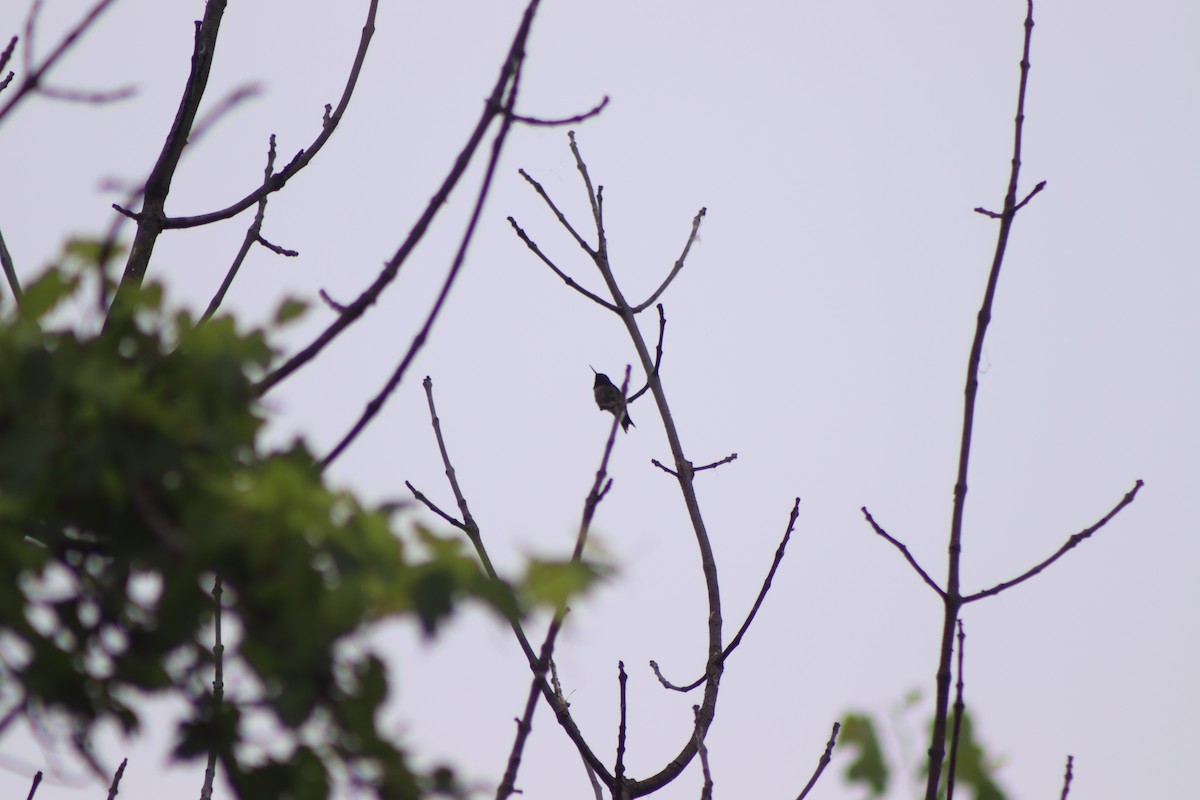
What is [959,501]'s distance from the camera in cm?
287

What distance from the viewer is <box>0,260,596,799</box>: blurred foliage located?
1.71 meters

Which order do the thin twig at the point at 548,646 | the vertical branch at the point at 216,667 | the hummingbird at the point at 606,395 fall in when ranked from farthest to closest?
1. the hummingbird at the point at 606,395
2. the vertical branch at the point at 216,667
3. the thin twig at the point at 548,646

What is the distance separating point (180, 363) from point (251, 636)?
0.47 meters

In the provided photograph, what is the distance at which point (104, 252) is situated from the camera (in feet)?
6.74

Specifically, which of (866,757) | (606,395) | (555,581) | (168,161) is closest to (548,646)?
(555,581)

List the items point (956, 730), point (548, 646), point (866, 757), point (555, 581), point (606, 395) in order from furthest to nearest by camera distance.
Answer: point (606, 395) < point (866, 757) < point (956, 730) < point (548, 646) < point (555, 581)

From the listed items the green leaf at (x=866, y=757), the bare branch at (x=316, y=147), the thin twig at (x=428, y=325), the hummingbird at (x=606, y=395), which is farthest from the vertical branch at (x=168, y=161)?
the hummingbird at (x=606, y=395)

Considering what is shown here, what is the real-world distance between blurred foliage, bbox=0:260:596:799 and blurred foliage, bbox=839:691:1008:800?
1413 mm

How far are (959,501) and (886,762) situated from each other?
670mm

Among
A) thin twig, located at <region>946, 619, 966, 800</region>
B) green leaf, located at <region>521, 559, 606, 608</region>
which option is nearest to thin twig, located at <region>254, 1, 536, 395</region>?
green leaf, located at <region>521, 559, 606, 608</region>

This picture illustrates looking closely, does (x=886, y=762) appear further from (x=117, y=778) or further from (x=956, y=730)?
(x=117, y=778)

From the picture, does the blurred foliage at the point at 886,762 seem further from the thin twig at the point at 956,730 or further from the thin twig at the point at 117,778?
the thin twig at the point at 117,778

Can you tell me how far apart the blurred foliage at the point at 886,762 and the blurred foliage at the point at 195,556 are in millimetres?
1413

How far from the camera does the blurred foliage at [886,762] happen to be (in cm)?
278
